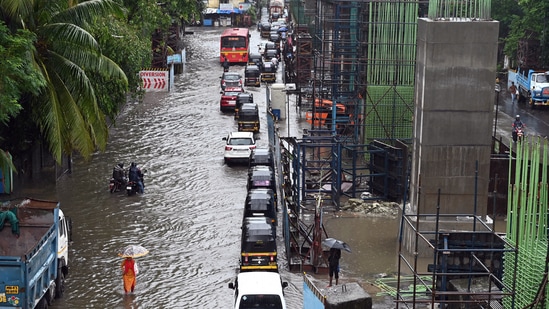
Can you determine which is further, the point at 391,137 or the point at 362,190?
the point at 391,137

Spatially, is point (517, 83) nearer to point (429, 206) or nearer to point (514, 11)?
point (514, 11)

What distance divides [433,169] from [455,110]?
1.73 metres

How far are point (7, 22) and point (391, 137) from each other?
1640 centimetres

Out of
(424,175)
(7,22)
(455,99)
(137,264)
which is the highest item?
(7,22)

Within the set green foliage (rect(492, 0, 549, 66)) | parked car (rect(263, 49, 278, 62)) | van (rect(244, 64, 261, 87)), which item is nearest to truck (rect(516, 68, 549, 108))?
green foliage (rect(492, 0, 549, 66))

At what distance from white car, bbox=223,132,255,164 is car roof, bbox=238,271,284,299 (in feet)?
52.6

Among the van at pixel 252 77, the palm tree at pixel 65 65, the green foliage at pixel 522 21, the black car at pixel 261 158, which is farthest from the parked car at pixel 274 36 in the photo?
the palm tree at pixel 65 65

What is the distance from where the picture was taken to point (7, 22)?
2731 centimetres

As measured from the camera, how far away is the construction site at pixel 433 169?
1958 cm

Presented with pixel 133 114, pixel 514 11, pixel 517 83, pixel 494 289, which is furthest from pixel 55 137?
pixel 514 11

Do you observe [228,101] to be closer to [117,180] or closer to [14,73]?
[117,180]

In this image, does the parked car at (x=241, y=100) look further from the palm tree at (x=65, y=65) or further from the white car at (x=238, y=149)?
the palm tree at (x=65, y=65)

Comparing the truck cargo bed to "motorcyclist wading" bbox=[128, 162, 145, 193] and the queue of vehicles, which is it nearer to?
the queue of vehicles

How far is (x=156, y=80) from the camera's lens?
5806 cm
